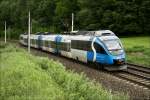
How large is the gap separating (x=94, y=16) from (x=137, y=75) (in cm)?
4958

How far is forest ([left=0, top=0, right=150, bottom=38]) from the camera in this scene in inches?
2862

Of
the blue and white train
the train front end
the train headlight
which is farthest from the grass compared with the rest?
the train headlight

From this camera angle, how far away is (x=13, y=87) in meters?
15.6

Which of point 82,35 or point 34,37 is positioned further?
point 34,37

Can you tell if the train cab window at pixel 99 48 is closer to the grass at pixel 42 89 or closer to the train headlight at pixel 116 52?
the train headlight at pixel 116 52

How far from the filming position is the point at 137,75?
30203 millimetres

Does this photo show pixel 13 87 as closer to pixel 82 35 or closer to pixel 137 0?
pixel 82 35

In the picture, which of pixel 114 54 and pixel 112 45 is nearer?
pixel 114 54

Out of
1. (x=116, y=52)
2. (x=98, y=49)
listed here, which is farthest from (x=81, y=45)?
(x=116, y=52)

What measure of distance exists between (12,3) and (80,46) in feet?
301

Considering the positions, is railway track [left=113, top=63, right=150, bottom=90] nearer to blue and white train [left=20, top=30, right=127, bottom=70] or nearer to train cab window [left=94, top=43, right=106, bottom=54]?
blue and white train [left=20, top=30, right=127, bottom=70]

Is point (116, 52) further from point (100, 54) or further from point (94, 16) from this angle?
point (94, 16)

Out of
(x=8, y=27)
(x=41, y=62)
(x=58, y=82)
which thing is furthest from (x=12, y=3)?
(x=58, y=82)

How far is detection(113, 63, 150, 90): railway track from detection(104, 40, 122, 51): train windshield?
1875 mm
